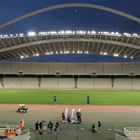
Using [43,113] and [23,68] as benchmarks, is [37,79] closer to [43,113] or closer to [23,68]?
[23,68]

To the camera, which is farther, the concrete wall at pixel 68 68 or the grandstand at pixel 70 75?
the concrete wall at pixel 68 68

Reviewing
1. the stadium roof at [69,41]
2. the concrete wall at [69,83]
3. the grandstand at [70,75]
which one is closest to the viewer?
the stadium roof at [69,41]

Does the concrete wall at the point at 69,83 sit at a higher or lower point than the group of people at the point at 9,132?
higher

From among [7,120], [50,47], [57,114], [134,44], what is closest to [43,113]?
[57,114]

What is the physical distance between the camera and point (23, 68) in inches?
4281

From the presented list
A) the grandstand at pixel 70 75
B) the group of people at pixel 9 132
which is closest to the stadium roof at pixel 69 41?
the grandstand at pixel 70 75

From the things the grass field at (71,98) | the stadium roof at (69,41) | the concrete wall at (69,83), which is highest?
the stadium roof at (69,41)

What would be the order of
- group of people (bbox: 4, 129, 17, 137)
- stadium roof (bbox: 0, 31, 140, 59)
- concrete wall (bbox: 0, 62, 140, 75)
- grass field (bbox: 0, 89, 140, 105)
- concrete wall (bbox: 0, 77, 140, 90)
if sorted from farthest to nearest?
concrete wall (bbox: 0, 62, 140, 75), concrete wall (bbox: 0, 77, 140, 90), stadium roof (bbox: 0, 31, 140, 59), grass field (bbox: 0, 89, 140, 105), group of people (bbox: 4, 129, 17, 137)

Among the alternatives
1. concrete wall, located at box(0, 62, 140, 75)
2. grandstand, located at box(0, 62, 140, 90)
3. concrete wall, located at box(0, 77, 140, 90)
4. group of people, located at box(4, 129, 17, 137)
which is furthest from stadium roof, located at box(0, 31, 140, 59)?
group of people, located at box(4, 129, 17, 137)

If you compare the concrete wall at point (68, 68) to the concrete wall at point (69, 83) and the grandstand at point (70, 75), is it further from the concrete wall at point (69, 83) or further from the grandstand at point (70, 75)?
the concrete wall at point (69, 83)

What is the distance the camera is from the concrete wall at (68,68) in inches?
4232

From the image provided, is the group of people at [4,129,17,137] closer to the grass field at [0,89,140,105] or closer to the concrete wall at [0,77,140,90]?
the grass field at [0,89,140,105]

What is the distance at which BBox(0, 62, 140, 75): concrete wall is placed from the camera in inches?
4232

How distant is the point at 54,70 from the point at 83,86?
12.6 meters
